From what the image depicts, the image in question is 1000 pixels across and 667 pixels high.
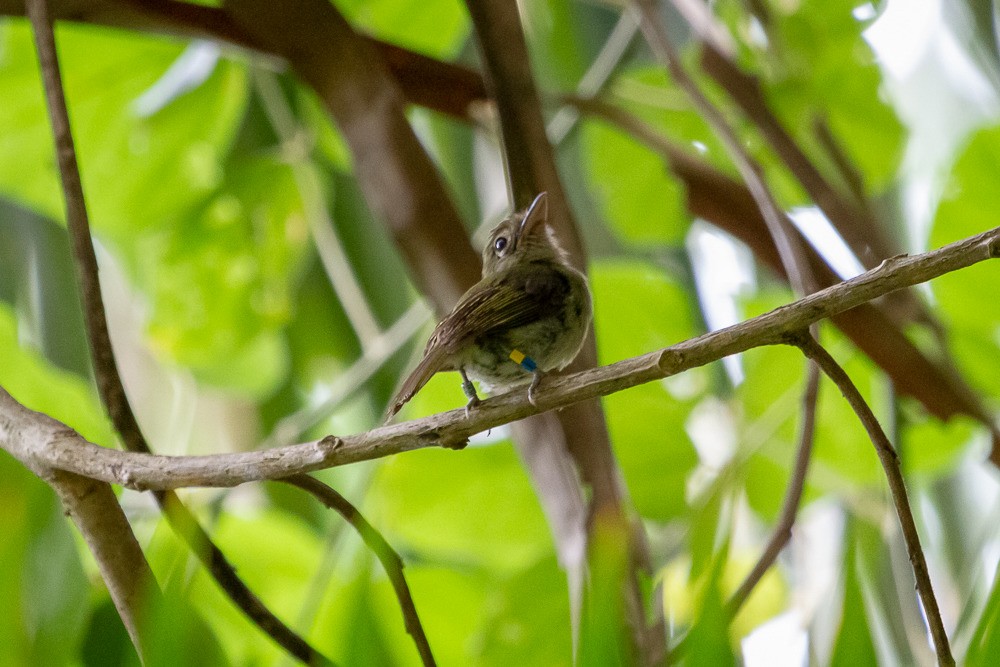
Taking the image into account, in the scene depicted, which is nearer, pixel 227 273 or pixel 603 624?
pixel 603 624

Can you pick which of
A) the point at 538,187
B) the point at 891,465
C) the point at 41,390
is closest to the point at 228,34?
the point at 538,187

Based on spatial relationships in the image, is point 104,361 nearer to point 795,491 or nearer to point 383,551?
point 383,551

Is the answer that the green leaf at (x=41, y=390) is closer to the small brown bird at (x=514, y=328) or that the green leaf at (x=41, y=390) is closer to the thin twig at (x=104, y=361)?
the thin twig at (x=104, y=361)

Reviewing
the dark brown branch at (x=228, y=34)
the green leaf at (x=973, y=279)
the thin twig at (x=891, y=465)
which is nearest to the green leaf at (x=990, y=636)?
the thin twig at (x=891, y=465)

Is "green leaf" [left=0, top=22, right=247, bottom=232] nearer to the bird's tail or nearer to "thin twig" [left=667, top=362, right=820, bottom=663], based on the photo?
the bird's tail

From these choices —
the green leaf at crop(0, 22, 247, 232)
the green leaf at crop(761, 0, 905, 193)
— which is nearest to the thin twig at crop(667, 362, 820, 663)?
the green leaf at crop(761, 0, 905, 193)

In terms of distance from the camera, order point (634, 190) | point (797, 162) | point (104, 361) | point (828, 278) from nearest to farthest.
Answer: point (104, 361)
point (828, 278)
point (797, 162)
point (634, 190)
